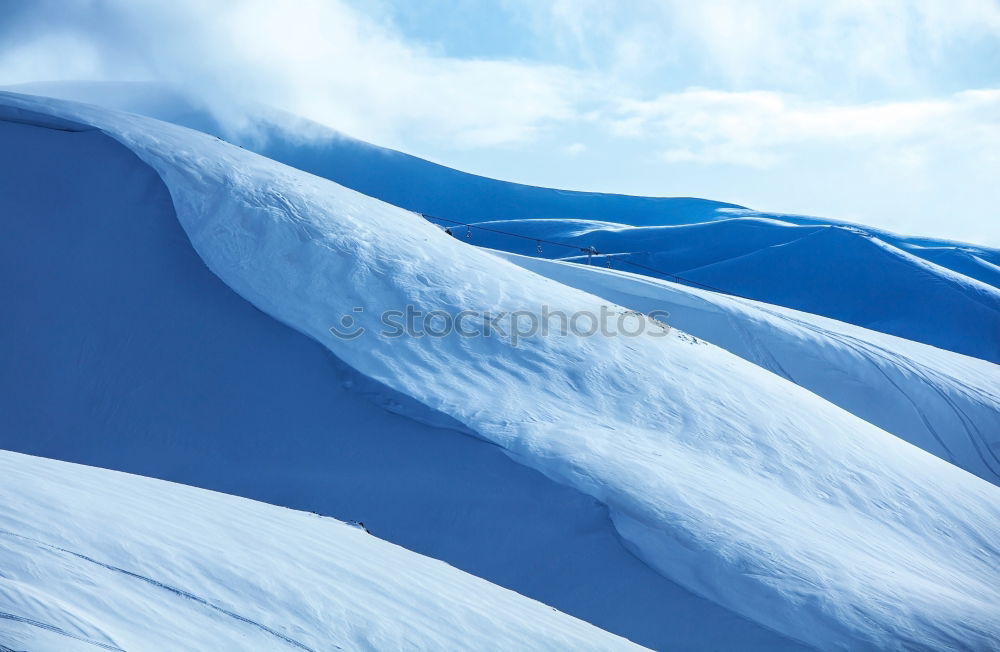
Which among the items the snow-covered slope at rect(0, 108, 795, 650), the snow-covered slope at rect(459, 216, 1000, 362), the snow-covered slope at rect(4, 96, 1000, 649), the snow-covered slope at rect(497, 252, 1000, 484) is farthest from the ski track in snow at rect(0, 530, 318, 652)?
the snow-covered slope at rect(459, 216, 1000, 362)

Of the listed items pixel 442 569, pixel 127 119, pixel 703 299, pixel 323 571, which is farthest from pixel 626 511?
pixel 703 299

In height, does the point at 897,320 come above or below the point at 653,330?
above

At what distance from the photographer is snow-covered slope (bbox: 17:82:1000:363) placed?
471 inches

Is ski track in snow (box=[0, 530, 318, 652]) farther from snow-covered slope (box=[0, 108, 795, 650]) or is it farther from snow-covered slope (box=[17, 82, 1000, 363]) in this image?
snow-covered slope (box=[17, 82, 1000, 363])

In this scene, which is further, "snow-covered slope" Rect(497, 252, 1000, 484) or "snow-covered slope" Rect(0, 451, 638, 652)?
"snow-covered slope" Rect(497, 252, 1000, 484)

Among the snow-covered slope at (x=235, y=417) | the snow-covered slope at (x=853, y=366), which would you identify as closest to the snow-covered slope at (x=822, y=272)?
the snow-covered slope at (x=853, y=366)

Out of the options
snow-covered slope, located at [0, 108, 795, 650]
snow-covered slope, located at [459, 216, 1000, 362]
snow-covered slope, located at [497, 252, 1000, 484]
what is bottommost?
snow-covered slope, located at [0, 108, 795, 650]

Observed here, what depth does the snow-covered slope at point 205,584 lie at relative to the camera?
3.83ft

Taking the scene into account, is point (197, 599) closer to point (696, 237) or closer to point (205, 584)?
point (205, 584)

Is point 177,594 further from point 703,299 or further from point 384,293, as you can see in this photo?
point 703,299

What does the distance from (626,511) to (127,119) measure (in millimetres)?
2929

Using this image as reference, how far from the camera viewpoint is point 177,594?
51.5 inches

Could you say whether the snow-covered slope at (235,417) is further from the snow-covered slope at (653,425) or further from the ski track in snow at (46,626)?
the ski track in snow at (46,626)

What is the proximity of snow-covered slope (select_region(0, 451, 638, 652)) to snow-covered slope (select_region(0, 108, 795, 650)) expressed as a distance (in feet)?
2.09
